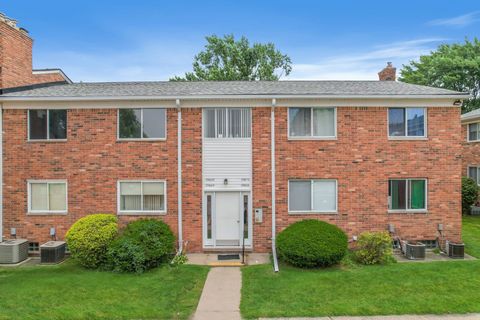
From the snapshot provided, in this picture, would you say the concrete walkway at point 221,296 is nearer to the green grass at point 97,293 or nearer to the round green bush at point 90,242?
the green grass at point 97,293

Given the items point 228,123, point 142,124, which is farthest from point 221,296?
point 142,124

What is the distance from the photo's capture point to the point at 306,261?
31.3 feet

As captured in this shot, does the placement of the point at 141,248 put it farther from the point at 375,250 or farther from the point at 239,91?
the point at 375,250

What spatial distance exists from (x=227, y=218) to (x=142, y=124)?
464 centimetres

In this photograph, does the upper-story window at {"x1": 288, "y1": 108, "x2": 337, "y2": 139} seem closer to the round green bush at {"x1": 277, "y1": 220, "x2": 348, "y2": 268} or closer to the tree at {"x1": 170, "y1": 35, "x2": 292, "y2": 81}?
the round green bush at {"x1": 277, "y1": 220, "x2": 348, "y2": 268}

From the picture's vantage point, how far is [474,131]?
1969 cm

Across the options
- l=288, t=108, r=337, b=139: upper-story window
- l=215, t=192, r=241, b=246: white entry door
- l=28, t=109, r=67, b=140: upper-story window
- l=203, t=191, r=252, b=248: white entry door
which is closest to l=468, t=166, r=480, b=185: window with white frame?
l=288, t=108, r=337, b=139: upper-story window

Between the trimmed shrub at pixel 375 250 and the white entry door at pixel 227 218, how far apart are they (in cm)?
425

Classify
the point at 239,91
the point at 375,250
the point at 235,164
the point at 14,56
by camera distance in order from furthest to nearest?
the point at 14,56, the point at 239,91, the point at 235,164, the point at 375,250

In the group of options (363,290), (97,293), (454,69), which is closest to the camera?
(97,293)

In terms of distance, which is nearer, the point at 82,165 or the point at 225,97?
the point at 225,97

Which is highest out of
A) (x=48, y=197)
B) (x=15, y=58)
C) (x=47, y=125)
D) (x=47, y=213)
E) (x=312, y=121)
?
(x=15, y=58)

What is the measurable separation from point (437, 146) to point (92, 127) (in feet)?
41.5

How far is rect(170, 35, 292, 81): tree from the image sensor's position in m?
33.9
